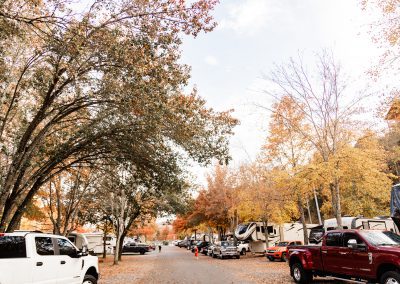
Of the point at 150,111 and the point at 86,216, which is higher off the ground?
the point at 150,111

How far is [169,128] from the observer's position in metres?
12.6

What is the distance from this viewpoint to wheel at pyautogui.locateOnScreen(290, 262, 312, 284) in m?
13.0

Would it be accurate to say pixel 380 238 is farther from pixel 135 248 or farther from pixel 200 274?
pixel 135 248

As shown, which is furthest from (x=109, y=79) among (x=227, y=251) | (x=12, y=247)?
(x=227, y=251)

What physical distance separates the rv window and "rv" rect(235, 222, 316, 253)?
73.5 ft

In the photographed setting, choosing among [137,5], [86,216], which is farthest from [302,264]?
[86,216]

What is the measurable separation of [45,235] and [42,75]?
20.9 ft

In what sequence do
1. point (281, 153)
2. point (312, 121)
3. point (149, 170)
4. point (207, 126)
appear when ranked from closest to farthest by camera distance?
1. point (207, 126)
2. point (149, 170)
3. point (312, 121)
4. point (281, 153)

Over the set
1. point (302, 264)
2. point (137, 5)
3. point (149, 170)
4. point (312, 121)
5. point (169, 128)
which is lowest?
point (302, 264)

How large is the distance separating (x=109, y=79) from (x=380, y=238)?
32.7 ft

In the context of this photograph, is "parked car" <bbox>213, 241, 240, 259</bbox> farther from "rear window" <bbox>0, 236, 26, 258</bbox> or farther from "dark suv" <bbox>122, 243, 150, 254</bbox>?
"rear window" <bbox>0, 236, 26, 258</bbox>

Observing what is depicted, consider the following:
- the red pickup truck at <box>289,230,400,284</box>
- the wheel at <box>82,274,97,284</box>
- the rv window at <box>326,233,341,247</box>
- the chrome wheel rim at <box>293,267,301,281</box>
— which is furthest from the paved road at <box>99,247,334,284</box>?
the wheel at <box>82,274,97,284</box>

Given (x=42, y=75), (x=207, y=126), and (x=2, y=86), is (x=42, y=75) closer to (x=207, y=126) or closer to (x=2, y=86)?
(x=2, y=86)

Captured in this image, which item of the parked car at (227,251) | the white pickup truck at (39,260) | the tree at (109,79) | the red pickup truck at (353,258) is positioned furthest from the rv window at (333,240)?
the parked car at (227,251)
